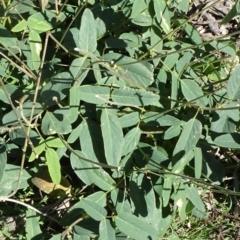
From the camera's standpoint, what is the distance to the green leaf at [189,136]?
5.23 feet

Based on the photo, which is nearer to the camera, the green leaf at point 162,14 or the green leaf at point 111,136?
the green leaf at point 111,136

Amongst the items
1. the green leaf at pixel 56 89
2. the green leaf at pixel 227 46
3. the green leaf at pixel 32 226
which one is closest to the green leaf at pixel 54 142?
the green leaf at pixel 56 89

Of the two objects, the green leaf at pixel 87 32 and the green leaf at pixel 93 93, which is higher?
the green leaf at pixel 87 32

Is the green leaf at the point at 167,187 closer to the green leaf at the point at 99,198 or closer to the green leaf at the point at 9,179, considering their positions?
the green leaf at the point at 99,198

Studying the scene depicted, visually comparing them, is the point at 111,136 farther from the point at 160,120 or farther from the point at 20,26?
the point at 20,26

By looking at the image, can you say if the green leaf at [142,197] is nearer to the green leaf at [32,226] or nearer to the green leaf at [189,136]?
the green leaf at [189,136]

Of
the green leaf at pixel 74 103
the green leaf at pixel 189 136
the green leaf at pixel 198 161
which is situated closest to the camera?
the green leaf at pixel 74 103

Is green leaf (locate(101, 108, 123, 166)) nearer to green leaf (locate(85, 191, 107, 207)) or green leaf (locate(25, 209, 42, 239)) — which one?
green leaf (locate(85, 191, 107, 207))

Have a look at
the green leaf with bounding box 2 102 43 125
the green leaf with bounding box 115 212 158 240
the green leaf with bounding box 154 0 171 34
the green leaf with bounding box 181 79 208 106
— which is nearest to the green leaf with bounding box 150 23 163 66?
the green leaf with bounding box 154 0 171 34

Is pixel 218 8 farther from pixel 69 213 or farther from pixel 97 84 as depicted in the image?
pixel 69 213

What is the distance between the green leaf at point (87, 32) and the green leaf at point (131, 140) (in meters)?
0.31

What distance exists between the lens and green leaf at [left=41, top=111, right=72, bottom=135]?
1.51 metres

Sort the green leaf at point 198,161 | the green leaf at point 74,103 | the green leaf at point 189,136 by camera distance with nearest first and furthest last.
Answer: the green leaf at point 74,103
the green leaf at point 189,136
the green leaf at point 198,161

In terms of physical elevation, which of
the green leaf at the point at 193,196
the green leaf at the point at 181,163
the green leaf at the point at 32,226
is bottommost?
the green leaf at the point at 32,226
